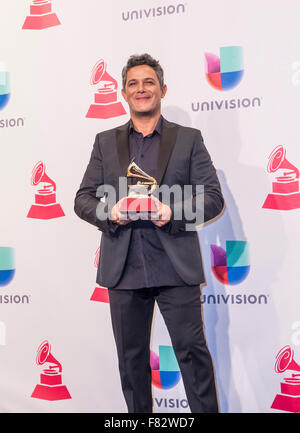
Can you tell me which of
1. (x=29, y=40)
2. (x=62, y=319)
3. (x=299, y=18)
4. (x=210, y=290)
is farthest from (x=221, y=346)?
(x=29, y=40)

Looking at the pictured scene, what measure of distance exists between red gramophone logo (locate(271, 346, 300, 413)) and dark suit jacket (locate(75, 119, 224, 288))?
76 centimetres

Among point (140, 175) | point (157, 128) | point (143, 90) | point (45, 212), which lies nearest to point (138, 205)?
point (140, 175)

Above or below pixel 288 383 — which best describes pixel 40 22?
above

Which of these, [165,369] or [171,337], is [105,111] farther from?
[165,369]

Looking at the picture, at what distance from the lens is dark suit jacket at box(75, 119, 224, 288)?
203cm

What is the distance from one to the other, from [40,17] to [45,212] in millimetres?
1151

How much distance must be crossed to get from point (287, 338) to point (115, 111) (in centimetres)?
153

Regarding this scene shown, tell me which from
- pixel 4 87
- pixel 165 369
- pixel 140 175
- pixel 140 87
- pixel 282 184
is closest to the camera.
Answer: pixel 140 175

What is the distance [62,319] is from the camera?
282 cm

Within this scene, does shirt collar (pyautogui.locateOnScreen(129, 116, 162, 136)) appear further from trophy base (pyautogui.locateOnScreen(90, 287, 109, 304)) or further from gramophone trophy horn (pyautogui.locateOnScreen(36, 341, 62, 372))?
gramophone trophy horn (pyautogui.locateOnScreen(36, 341, 62, 372))

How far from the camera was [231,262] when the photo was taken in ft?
8.34

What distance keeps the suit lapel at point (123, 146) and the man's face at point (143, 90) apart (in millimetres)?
100
